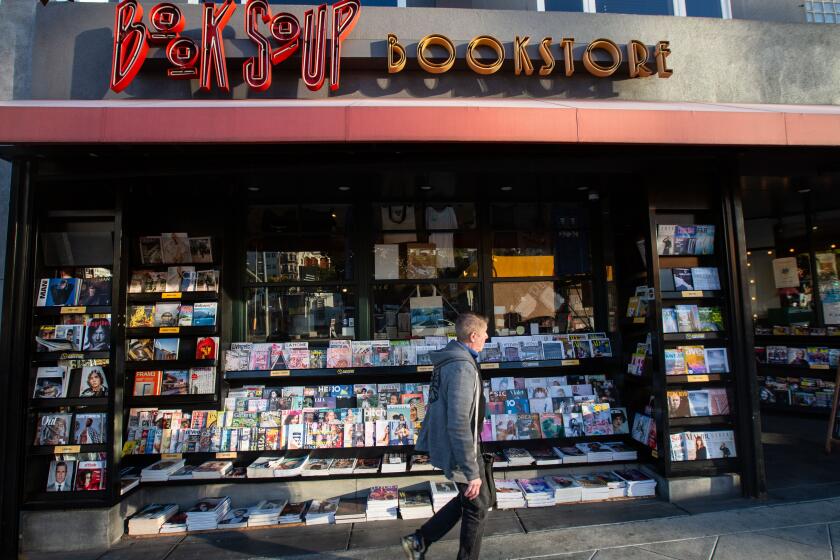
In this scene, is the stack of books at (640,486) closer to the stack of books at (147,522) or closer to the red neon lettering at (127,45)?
the stack of books at (147,522)

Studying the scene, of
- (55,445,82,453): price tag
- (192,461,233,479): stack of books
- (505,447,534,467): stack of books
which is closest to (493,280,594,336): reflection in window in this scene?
(505,447,534,467): stack of books

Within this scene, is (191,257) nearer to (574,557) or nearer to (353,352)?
(353,352)

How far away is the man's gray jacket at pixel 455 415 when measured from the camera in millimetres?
2898

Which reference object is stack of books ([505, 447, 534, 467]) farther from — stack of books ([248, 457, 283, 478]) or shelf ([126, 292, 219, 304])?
shelf ([126, 292, 219, 304])

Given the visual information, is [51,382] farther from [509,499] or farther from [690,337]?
[690,337]

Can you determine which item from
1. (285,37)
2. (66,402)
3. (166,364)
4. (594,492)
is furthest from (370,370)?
(285,37)

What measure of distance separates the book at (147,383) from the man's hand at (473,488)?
3.72m

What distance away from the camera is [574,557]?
3.61 m

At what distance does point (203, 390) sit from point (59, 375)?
1.27 meters

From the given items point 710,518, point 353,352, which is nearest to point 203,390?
point 353,352

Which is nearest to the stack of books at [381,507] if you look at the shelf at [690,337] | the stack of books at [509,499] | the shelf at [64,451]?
the stack of books at [509,499]

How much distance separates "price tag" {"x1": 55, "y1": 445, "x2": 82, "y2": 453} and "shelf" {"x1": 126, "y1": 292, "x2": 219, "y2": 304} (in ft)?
5.02

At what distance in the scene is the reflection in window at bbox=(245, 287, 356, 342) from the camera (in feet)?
18.0

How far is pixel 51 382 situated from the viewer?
14.1ft
